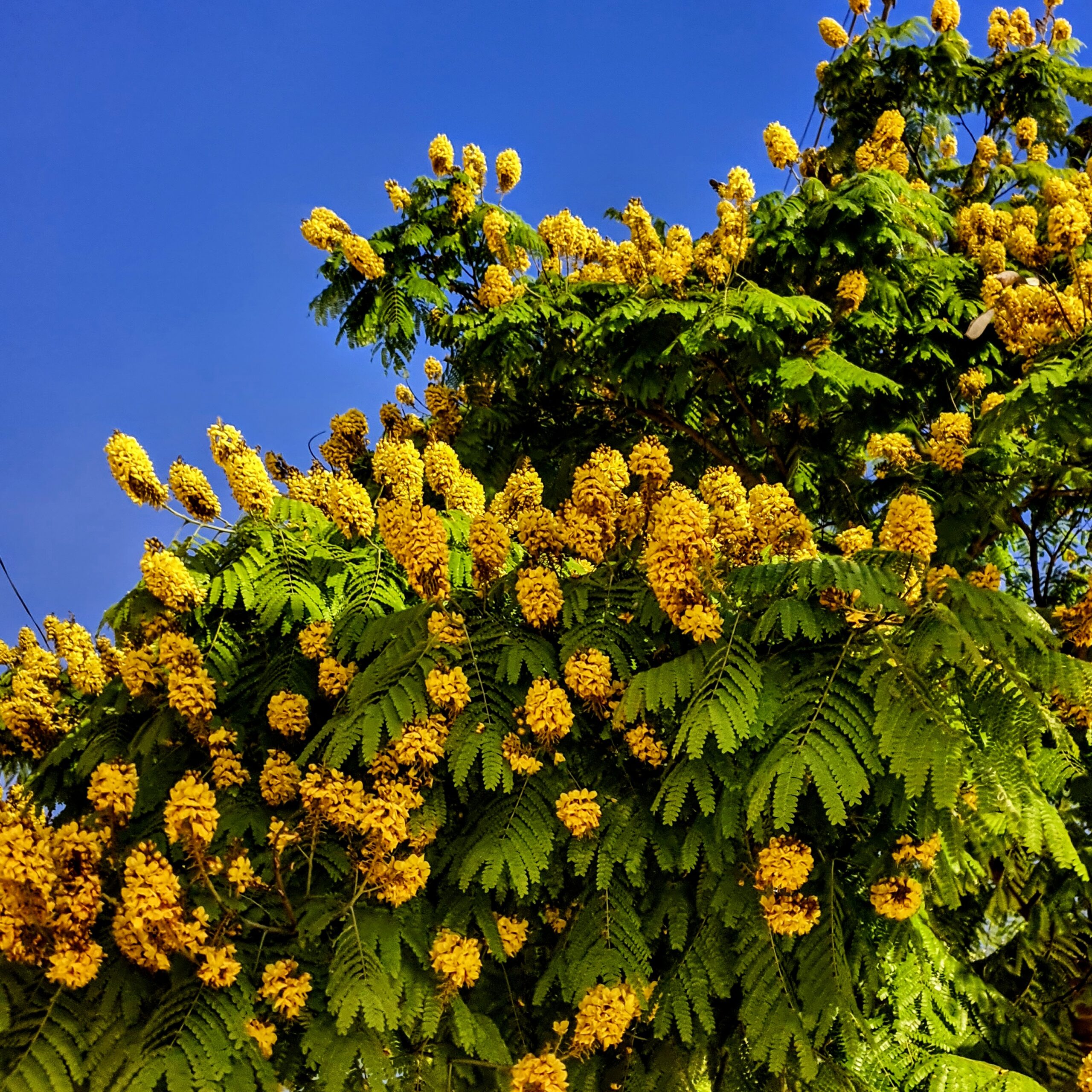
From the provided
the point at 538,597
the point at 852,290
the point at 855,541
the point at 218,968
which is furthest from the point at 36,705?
the point at 852,290

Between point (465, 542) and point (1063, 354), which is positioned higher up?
point (1063, 354)

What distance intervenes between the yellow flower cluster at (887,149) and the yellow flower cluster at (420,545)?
6.54m

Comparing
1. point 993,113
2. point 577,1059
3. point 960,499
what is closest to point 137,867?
point 577,1059

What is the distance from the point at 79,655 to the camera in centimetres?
553

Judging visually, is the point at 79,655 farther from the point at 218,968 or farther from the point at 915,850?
the point at 915,850

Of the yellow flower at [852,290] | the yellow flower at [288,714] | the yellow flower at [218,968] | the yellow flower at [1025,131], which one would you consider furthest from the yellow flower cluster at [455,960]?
the yellow flower at [1025,131]

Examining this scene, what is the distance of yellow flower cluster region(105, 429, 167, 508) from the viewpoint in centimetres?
448

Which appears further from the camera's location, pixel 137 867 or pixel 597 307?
pixel 597 307

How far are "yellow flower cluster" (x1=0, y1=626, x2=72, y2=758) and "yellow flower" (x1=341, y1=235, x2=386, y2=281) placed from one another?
3.98 metres

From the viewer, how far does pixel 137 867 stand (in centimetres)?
350

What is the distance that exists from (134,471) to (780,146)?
6.59 metres

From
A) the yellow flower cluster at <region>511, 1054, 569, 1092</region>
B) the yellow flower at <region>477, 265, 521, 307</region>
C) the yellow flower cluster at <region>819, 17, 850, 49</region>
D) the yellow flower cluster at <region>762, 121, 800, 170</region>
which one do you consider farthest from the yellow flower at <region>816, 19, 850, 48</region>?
the yellow flower cluster at <region>511, 1054, 569, 1092</region>

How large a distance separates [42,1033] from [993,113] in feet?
39.7

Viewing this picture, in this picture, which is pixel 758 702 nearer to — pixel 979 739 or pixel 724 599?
pixel 724 599
